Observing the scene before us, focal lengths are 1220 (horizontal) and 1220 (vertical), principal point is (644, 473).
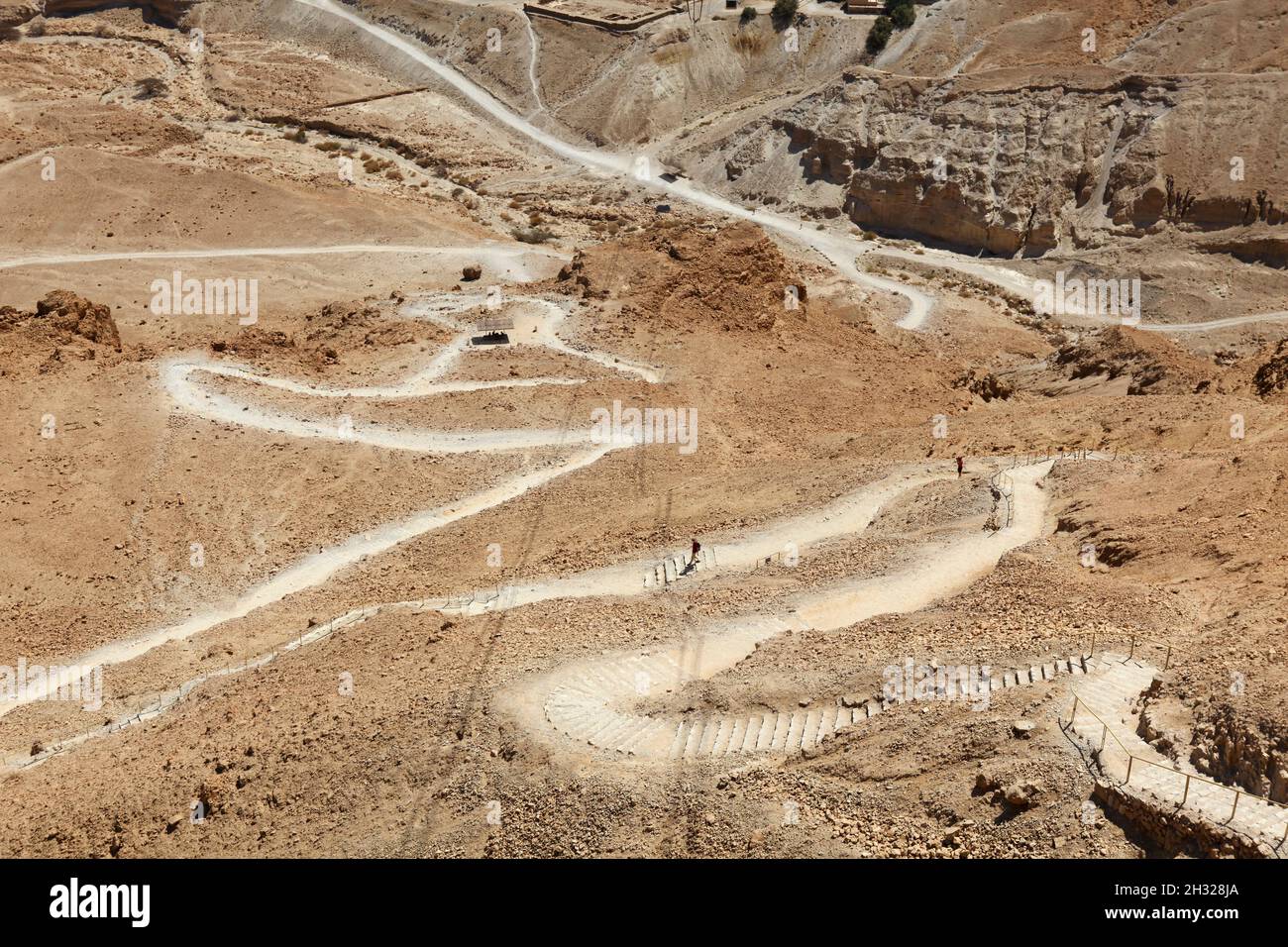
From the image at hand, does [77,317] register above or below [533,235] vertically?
below

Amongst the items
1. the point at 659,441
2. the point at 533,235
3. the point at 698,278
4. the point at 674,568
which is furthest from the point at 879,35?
the point at 674,568

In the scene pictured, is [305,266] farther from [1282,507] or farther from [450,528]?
[1282,507]

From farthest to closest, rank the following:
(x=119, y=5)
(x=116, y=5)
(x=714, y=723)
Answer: (x=119, y=5) < (x=116, y=5) < (x=714, y=723)

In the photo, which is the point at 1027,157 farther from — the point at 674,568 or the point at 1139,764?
the point at 1139,764

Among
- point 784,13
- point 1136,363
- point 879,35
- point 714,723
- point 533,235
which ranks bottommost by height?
point 714,723

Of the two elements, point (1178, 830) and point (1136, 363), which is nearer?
point (1178, 830)

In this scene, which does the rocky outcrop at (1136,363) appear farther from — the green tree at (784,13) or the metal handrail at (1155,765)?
the green tree at (784,13)

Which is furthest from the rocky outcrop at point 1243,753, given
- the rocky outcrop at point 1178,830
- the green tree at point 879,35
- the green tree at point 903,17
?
the green tree at point 903,17

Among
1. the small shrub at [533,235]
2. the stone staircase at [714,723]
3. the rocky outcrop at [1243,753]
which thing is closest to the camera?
the rocky outcrop at [1243,753]
